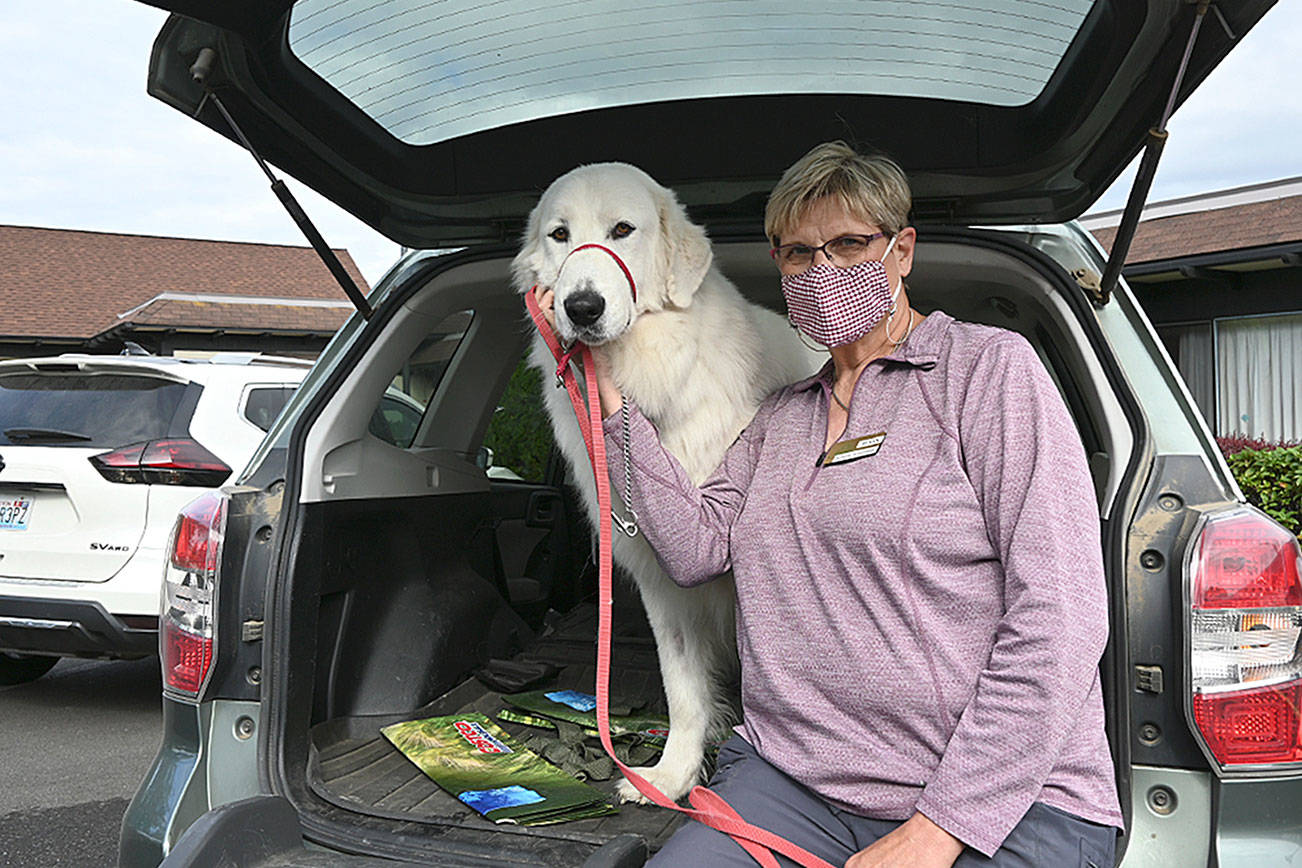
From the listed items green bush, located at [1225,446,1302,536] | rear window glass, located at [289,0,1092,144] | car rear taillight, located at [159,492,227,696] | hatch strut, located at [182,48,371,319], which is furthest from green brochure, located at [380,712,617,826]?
green bush, located at [1225,446,1302,536]

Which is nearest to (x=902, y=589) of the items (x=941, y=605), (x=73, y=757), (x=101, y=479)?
(x=941, y=605)

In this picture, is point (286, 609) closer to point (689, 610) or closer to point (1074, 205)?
point (689, 610)

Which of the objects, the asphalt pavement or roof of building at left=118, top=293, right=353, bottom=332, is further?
roof of building at left=118, top=293, right=353, bottom=332

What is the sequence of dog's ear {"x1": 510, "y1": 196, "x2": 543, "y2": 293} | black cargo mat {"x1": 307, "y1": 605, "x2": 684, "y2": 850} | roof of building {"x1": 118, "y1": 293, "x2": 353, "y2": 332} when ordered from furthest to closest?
roof of building {"x1": 118, "y1": 293, "x2": 353, "y2": 332}, dog's ear {"x1": 510, "y1": 196, "x2": 543, "y2": 293}, black cargo mat {"x1": 307, "y1": 605, "x2": 684, "y2": 850}

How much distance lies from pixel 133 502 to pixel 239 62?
4461 millimetres

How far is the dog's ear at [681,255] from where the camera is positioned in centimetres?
278

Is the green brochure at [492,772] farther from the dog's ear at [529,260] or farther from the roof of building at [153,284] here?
the roof of building at [153,284]

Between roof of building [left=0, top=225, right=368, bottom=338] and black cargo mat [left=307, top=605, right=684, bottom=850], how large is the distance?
65.7 feet

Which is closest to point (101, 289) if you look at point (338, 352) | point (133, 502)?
point (133, 502)

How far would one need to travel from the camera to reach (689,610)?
2869mm

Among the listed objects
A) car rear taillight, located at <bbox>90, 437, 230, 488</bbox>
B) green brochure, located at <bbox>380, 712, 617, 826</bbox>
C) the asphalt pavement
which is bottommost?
the asphalt pavement

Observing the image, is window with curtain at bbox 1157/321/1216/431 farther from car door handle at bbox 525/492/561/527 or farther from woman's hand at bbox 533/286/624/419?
woman's hand at bbox 533/286/624/419

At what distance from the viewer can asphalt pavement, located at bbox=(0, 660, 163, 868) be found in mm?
4219

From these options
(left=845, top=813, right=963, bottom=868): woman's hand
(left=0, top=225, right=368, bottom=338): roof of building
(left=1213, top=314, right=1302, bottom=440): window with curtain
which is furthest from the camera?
(left=0, top=225, right=368, bottom=338): roof of building
